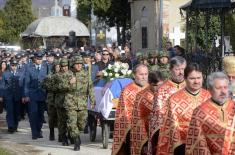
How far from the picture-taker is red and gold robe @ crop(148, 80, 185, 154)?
8625 millimetres

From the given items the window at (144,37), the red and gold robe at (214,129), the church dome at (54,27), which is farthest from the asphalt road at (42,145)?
the church dome at (54,27)

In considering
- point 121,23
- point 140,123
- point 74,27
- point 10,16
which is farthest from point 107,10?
point 10,16

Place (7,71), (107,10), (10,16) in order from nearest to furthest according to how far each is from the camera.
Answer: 1. (7,71)
2. (107,10)
3. (10,16)

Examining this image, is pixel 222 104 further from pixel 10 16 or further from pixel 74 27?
pixel 10 16

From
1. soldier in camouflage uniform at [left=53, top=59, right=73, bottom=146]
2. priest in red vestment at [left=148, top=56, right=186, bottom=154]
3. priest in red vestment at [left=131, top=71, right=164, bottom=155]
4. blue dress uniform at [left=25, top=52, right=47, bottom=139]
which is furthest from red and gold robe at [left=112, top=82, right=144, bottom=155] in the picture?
blue dress uniform at [left=25, top=52, right=47, bottom=139]

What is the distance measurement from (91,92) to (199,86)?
6.51 m

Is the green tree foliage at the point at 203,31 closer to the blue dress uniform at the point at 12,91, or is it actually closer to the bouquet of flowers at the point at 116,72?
the blue dress uniform at the point at 12,91

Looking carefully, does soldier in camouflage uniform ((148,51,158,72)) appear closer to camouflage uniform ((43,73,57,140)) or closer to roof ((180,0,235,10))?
camouflage uniform ((43,73,57,140))

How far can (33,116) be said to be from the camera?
54.5 feet

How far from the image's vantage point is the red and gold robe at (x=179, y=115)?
7930 mm

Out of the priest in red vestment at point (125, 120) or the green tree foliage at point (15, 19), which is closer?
the priest in red vestment at point (125, 120)

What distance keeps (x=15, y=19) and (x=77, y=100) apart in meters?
70.9

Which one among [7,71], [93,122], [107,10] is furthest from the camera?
[107,10]

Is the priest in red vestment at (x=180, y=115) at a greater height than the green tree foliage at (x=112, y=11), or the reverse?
the green tree foliage at (x=112, y=11)
